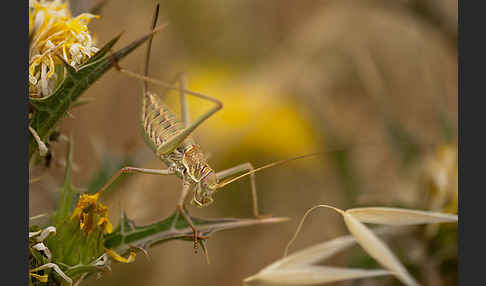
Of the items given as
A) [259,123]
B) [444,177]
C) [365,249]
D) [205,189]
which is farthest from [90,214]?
[259,123]

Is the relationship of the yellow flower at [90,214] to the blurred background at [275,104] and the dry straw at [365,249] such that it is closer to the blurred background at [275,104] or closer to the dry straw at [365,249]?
the dry straw at [365,249]

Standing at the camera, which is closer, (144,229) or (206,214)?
(144,229)

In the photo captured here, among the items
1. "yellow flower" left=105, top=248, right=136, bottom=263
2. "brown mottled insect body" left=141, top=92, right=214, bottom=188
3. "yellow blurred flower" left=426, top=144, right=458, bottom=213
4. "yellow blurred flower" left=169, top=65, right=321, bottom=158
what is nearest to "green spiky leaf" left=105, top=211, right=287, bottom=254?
"yellow flower" left=105, top=248, right=136, bottom=263

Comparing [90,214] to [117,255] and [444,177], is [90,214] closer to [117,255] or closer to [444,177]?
[117,255]

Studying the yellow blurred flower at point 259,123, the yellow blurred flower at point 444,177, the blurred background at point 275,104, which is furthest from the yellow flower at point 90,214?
the yellow blurred flower at point 259,123

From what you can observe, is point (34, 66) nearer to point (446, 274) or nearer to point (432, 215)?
point (432, 215)

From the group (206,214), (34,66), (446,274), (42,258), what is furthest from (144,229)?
(206,214)

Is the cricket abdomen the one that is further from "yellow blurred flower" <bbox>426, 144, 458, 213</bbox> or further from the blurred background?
"yellow blurred flower" <bbox>426, 144, 458, 213</bbox>

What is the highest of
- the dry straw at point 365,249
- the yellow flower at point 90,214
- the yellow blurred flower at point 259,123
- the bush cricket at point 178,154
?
the yellow blurred flower at point 259,123
